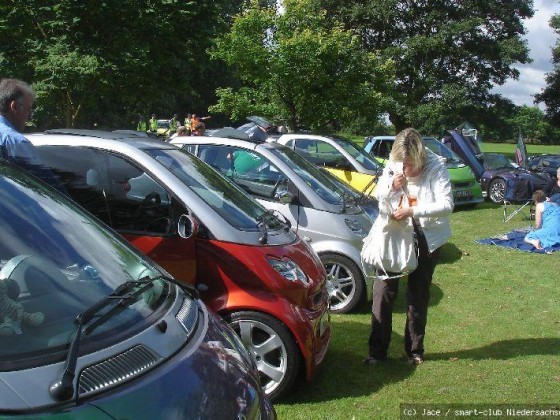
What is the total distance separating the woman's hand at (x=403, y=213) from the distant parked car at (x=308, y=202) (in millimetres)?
1987

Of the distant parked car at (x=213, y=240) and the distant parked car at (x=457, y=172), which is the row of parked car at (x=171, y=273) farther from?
the distant parked car at (x=457, y=172)

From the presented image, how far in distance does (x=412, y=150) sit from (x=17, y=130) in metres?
3.09

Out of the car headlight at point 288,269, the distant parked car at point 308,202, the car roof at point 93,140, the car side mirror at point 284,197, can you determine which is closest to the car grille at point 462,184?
the distant parked car at point 308,202

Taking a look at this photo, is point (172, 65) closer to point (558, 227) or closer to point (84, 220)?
point (558, 227)

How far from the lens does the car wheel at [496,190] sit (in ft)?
60.2

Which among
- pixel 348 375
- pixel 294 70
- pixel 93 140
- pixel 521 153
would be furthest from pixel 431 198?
pixel 521 153

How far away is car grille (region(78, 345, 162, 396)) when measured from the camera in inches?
78.7

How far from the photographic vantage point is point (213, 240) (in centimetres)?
455

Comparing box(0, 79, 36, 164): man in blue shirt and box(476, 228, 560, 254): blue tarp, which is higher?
box(0, 79, 36, 164): man in blue shirt

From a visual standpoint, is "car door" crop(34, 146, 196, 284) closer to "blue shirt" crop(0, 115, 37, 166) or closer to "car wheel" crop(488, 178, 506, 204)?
"blue shirt" crop(0, 115, 37, 166)

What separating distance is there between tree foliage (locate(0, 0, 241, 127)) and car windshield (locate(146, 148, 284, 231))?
26.6 feet

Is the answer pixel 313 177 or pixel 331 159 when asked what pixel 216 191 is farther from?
pixel 331 159

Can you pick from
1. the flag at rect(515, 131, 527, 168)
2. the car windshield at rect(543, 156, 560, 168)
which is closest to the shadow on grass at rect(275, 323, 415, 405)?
the flag at rect(515, 131, 527, 168)

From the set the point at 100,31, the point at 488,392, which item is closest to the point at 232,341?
the point at 488,392
